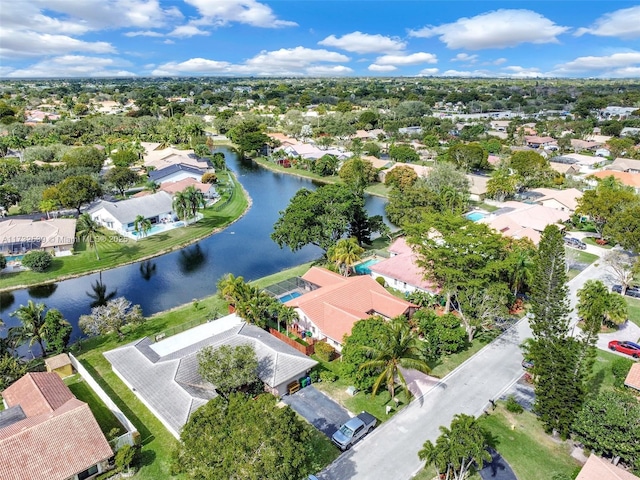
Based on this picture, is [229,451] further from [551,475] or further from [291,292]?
[291,292]

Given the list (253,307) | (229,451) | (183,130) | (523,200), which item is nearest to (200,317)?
(253,307)

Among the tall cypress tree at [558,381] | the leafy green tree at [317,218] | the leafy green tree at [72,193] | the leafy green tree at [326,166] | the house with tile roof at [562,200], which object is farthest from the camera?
the leafy green tree at [326,166]

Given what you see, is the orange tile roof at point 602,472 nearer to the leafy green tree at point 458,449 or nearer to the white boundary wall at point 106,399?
the leafy green tree at point 458,449

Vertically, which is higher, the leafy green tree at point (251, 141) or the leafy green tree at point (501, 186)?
the leafy green tree at point (251, 141)

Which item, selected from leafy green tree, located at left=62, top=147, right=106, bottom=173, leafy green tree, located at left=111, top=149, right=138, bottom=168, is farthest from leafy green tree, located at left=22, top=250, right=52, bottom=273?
leafy green tree, located at left=111, top=149, right=138, bottom=168

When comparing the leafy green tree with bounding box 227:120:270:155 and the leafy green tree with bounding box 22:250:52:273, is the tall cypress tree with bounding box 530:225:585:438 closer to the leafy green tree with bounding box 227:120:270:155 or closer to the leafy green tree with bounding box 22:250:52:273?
the leafy green tree with bounding box 22:250:52:273

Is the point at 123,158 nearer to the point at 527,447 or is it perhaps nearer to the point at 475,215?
the point at 475,215

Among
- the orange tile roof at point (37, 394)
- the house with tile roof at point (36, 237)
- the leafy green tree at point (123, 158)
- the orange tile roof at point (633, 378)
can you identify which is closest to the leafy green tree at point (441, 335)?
the orange tile roof at point (633, 378)

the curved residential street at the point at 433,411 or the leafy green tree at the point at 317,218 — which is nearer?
the curved residential street at the point at 433,411
